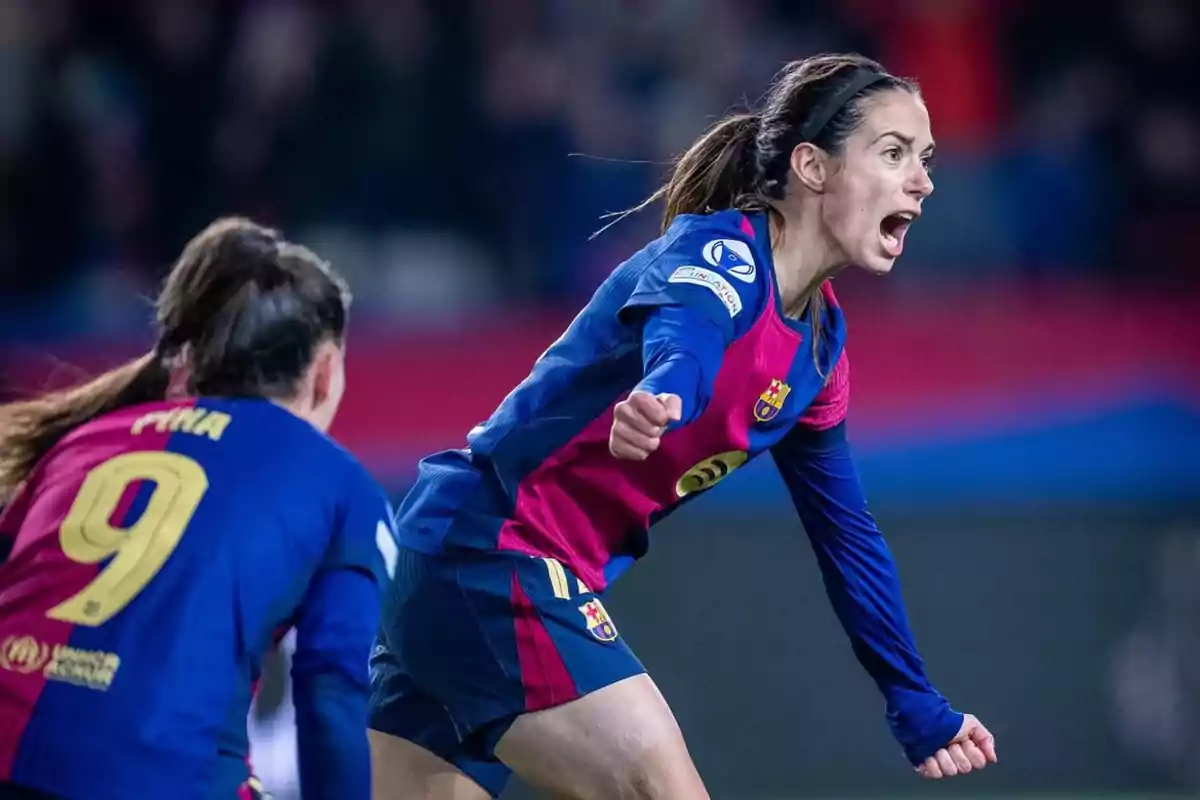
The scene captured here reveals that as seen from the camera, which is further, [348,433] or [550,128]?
[550,128]

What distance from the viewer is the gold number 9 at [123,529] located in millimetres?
2383

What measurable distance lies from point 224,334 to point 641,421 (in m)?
0.63

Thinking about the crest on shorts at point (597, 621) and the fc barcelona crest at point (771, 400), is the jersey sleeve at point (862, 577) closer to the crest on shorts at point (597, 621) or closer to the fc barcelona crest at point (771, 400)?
the fc barcelona crest at point (771, 400)

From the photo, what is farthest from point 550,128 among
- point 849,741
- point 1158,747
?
point 1158,747

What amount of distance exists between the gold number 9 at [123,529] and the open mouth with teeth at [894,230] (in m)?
1.47

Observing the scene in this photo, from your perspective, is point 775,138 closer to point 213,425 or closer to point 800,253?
point 800,253

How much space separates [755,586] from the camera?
266 inches

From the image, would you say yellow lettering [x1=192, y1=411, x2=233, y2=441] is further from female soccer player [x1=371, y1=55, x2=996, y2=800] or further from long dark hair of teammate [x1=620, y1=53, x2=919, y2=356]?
long dark hair of teammate [x1=620, y1=53, x2=919, y2=356]

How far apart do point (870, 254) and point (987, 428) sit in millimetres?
3898

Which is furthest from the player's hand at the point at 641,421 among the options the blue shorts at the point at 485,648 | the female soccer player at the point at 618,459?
the blue shorts at the point at 485,648

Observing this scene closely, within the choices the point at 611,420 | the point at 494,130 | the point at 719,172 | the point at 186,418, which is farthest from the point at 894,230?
the point at 494,130

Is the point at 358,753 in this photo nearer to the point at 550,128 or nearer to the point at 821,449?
the point at 821,449

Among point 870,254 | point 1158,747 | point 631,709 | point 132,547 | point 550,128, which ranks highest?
point 550,128

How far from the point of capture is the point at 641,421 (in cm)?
269
